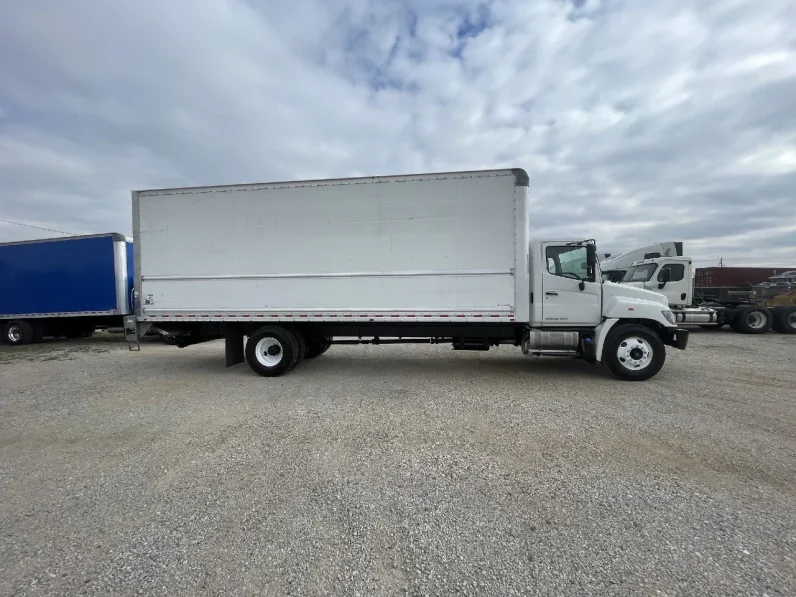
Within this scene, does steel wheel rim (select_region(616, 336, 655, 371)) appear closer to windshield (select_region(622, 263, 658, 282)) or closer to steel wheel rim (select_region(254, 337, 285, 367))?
steel wheel rim (select_region(254, 337, 285, 367))

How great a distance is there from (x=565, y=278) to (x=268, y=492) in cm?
553

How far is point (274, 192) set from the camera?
665cm

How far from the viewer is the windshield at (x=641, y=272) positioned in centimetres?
1177

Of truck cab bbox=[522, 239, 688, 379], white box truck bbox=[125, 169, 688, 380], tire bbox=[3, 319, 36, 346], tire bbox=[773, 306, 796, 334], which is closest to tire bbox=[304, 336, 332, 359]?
white box truck bbox=[125, 169, 688, 380]

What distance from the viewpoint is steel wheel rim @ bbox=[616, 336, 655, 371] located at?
6.32 metres

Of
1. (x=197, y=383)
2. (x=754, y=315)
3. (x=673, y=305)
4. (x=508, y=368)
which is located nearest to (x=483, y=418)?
(x=508, y=368)

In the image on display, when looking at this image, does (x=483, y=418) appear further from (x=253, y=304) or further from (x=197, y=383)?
(x=197, y=383)

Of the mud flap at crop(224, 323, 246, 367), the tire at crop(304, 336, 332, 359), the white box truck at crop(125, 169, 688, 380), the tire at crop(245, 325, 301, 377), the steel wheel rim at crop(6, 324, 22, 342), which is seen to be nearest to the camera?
the white box truck at crop(125, 169, 688, 380)

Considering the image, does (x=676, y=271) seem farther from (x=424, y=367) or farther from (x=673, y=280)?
(x=424, y=367)

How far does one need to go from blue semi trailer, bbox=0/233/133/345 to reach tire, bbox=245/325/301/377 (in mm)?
7071

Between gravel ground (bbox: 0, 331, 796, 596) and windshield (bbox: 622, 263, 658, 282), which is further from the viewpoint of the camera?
windshield (bbox: 622, 263, 658, 282)

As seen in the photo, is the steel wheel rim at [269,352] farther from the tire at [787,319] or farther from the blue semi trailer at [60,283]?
the tire at [787,319]

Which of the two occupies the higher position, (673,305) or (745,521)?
(673,305)

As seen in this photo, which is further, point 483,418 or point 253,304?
point 253,304
